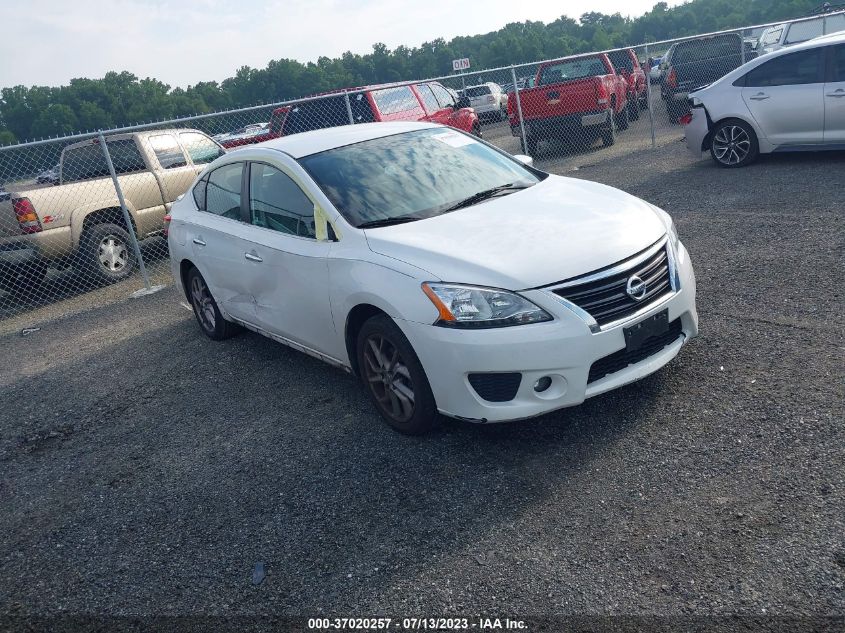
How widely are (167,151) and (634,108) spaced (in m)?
12.0

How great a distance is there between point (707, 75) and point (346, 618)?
16083mm

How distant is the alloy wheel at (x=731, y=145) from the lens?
429 inches

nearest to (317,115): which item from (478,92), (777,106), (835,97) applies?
(777,106)

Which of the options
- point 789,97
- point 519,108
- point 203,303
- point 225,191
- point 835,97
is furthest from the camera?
point 519,108

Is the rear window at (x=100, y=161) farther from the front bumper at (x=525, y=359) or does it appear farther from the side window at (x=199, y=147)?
the front bumper at (x=525, y=359)

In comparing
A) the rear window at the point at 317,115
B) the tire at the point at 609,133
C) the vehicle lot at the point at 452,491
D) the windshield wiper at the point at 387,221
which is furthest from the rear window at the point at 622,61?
A: the windshield wiper at the point at 387,221

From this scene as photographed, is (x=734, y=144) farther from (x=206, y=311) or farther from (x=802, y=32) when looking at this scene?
(x=802, y=32)

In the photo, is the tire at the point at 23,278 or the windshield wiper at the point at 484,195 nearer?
the windshield wiper at the point at 484,195

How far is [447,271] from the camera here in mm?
4168

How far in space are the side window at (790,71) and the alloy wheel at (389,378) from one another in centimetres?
824

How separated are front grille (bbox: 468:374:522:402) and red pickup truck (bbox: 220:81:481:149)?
26.1ft

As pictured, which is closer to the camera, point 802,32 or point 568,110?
point 568,110

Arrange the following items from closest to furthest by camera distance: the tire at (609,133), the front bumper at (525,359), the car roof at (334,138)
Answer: the front bumper at (525,359) < the car roof at (334,138) < the tire at (609,133)

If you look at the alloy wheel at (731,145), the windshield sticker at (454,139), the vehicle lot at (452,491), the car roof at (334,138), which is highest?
the car roof at (334,138)
